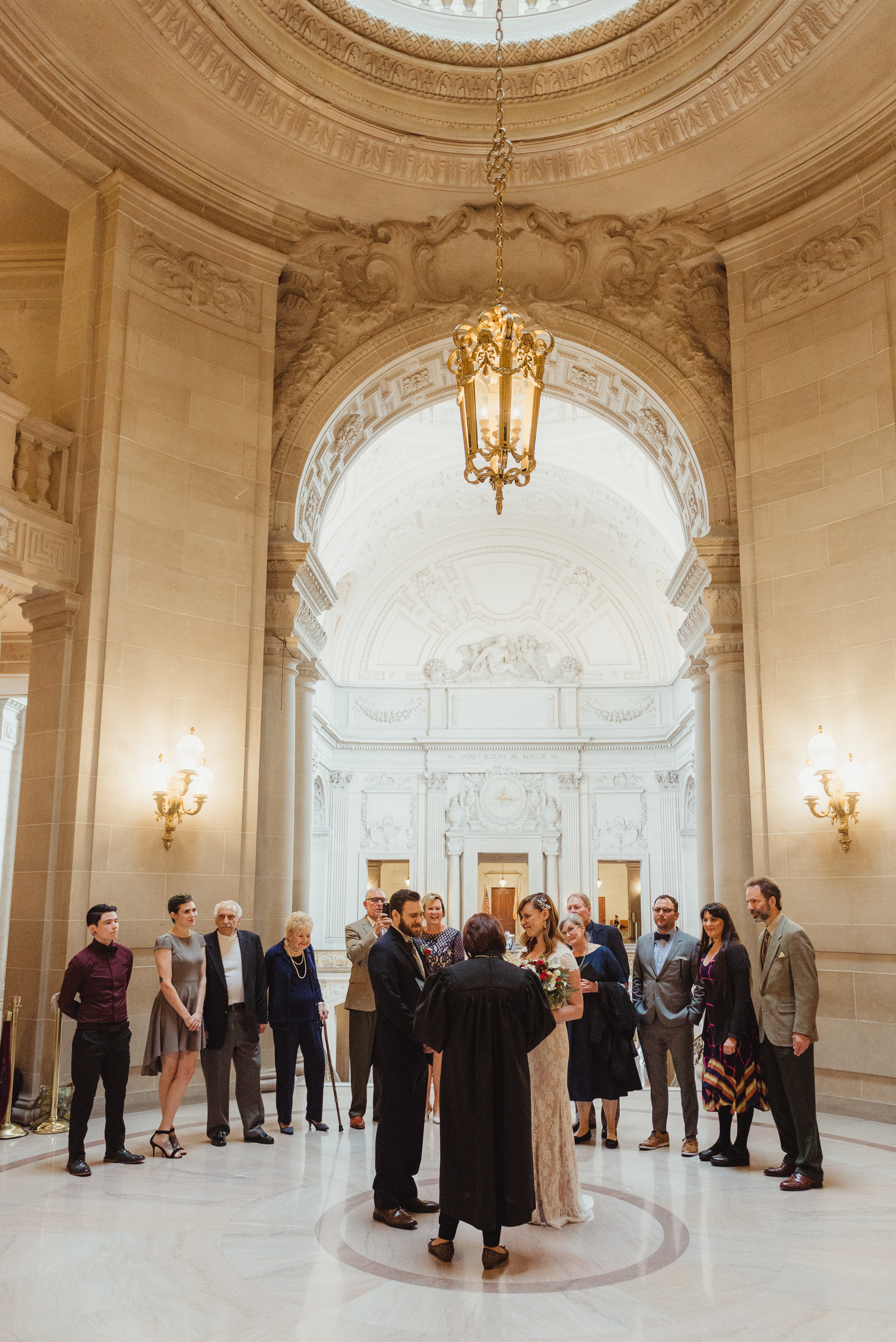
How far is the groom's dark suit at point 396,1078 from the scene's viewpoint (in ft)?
18.8

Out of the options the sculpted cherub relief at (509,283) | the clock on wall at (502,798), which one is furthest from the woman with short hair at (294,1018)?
the clock on wall at (502,798)

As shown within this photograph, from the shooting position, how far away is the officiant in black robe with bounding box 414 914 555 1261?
497cm

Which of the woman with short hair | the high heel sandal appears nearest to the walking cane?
the woman with short hair

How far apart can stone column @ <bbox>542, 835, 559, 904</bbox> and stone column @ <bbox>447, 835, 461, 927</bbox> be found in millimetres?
1993

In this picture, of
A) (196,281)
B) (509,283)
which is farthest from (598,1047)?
(509,283)

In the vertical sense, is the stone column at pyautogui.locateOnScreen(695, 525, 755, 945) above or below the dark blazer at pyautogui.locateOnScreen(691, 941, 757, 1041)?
above

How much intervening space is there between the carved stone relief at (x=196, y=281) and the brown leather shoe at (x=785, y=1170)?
9284mm

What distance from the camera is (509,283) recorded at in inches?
484

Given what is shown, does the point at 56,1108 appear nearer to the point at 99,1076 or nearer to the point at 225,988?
the point at 99,1076

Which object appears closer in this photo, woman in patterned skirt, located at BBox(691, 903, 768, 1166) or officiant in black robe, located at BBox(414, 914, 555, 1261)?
officiant in black robe, located at BBox(414, 914, 555, 1261)

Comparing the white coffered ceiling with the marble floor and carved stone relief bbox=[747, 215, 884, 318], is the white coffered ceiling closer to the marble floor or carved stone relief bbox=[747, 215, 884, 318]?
carved stone relief bbox=[747, 215, 884, 318]

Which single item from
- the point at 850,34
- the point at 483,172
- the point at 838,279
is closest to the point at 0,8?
the point at 483,172

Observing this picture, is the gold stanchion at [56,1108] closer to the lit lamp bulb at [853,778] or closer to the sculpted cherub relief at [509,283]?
the sculpted cherub relief at [509,283]

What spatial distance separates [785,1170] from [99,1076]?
454 centimetres
